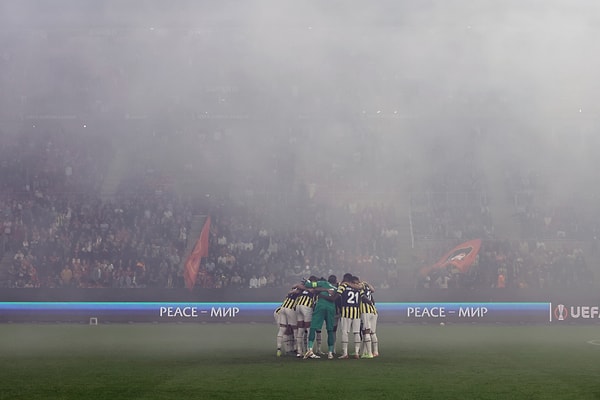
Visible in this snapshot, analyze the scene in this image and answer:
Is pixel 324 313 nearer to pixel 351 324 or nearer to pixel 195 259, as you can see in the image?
pixel 351 324

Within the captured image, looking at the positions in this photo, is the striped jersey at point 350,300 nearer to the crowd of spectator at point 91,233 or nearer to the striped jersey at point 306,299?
the striped jersey at point 306,299

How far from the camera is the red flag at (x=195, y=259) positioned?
2016cm

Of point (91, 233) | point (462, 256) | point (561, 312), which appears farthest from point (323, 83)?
point (561, 312)

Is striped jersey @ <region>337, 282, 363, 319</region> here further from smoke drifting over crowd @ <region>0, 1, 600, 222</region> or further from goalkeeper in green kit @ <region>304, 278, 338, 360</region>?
smoke drifting over crowd @ <region>0, 1, 600, 222</region>

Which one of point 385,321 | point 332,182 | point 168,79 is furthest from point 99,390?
point 385,321

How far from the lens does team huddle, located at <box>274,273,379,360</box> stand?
13.3 m

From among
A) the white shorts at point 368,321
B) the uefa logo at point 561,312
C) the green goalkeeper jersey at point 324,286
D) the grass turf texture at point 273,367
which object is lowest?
the grass turf texture at point 273,367

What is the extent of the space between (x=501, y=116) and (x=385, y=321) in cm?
679

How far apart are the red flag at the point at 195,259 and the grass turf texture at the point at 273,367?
2.73 meters

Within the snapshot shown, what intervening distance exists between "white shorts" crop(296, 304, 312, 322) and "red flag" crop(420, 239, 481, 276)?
723 cm

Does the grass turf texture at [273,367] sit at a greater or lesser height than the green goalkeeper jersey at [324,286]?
lesser

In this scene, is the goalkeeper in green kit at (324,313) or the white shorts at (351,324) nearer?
the goalkeeper in green kit at (324,313)

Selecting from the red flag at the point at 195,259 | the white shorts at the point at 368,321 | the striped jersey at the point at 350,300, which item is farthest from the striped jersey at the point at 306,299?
the red flag at the point at 195,259

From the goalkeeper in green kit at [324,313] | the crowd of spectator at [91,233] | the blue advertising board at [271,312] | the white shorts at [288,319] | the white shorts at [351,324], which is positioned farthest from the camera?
the blue advertising board at [271,312]
